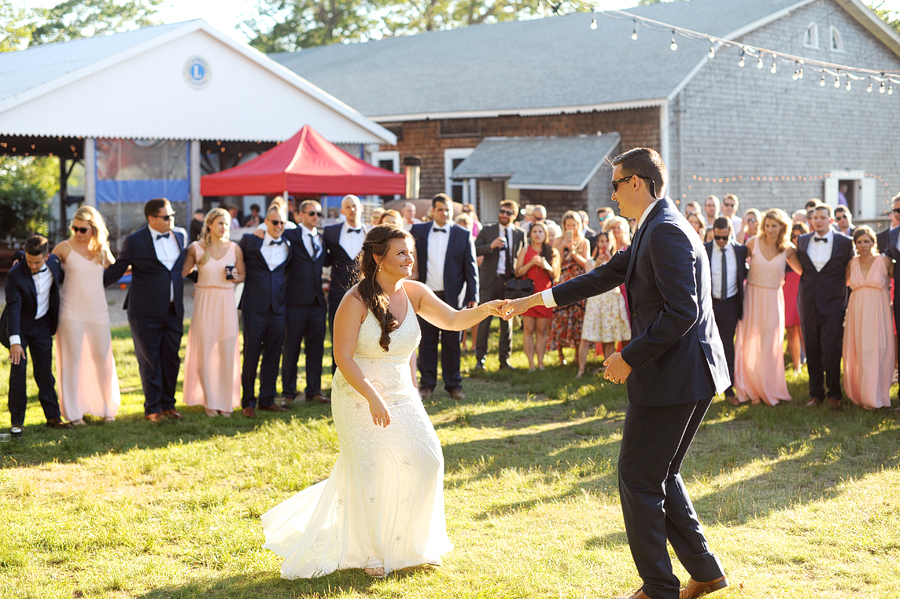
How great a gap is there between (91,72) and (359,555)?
14871 millimetres

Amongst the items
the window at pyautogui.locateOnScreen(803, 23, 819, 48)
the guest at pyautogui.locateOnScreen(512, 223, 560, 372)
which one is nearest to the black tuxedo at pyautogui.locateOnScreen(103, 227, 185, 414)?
the guest at pyautogui.locateOnScreen(512, 223, 560, 372)

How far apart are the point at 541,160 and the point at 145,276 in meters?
14.8

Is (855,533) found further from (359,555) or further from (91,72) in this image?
(91,72)

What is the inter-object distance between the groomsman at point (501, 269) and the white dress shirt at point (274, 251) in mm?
2815

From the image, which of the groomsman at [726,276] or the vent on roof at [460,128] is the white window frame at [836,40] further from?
the groomsman at [726,276]

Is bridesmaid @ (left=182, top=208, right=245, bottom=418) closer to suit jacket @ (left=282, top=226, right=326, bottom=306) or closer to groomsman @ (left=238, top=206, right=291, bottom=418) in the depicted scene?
groomsman @ (left=238, top=206, right=291, bottom=418)

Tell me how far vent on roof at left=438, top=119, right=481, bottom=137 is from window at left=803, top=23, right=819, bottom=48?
28.8 ft

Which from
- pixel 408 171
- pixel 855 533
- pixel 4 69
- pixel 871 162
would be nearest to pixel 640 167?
pixel 855 533

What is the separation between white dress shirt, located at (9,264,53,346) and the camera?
7434 millimetres

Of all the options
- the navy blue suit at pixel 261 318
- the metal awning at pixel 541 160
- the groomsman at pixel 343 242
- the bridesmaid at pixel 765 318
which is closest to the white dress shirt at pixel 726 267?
the bridesmaid at pixel 765 318

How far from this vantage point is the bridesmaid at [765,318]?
27.6ft

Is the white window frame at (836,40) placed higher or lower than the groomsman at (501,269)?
higher

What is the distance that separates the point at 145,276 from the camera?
782 cm

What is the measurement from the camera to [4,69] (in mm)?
18672
